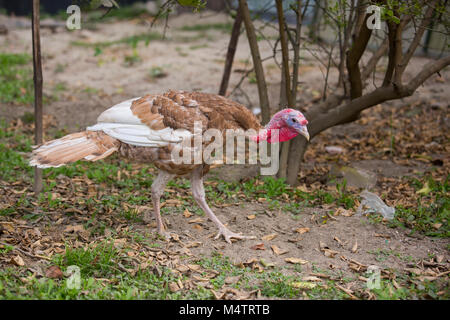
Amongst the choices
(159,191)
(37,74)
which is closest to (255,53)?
(159,191)

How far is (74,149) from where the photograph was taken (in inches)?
160

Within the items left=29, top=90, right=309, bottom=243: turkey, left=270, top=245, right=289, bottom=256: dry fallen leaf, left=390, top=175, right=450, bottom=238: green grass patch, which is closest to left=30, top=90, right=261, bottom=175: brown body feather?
left=29, top=90, right=309, bottom=243: turkey

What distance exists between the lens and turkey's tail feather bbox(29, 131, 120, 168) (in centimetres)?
398

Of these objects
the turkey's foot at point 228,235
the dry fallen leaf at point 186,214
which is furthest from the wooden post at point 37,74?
the turkey's foot at point 228,235

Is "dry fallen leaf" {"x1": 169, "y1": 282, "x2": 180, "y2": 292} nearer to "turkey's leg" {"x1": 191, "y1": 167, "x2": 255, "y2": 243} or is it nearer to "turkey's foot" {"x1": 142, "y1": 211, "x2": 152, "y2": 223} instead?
"turkey's leg" {"x1": 191, "y1": 167, "x2": 255, "y2": 243}

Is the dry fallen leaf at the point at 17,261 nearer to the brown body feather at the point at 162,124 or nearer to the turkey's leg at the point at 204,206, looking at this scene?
the brown body feather at the point at 162,124

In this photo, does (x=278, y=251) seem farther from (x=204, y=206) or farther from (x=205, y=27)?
(x=205, y=27)

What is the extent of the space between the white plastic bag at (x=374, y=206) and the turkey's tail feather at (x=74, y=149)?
256 centimetres

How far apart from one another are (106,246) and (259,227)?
4.85ft

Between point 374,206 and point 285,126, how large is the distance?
1.40 metres

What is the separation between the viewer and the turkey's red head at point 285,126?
14.0ft

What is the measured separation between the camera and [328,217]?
4.82 metres
